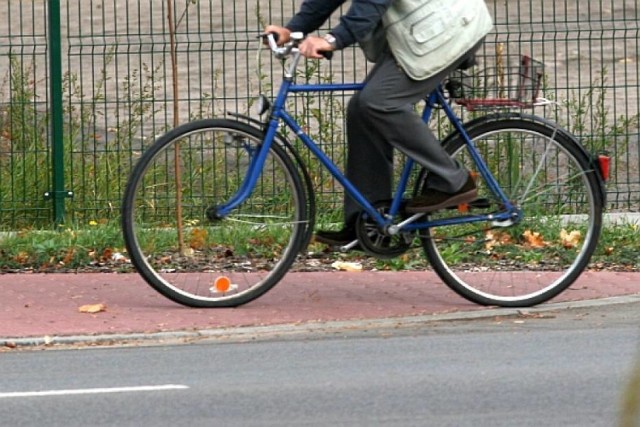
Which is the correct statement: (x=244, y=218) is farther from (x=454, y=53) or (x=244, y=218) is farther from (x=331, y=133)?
(x=331, y=133)

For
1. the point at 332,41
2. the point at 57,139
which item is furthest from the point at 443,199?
the point at 57,139

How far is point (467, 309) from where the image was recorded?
7.29 m

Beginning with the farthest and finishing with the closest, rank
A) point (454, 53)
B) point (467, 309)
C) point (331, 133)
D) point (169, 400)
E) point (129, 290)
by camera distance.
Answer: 1. point (331, 133)
2. point (129, 290)
3. point (467, 309)
4. point (454, 53)
5. point (169, 400)

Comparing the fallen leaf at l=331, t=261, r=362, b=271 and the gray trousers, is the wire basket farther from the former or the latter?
the fallen leaf at l=331, t=261, r=362, b=271

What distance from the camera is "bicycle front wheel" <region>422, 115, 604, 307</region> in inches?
282

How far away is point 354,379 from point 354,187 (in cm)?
157

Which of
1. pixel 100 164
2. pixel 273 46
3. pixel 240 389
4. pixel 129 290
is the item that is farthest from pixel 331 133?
pixel 240 389

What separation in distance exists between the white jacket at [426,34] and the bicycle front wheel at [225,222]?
736 mm

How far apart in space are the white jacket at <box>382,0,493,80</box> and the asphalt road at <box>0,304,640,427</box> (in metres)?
1.19

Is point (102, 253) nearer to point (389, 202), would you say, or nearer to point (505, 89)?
point (389, 202)

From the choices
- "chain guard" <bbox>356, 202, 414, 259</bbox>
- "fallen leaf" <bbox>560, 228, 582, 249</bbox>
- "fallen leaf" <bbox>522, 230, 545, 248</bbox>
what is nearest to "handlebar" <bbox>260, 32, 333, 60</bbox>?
"chain guard" <bbox>356, 202, 414, 259</bbox>

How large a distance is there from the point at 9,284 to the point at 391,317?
2.23 m

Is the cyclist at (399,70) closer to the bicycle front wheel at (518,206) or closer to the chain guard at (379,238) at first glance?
the chain guard at (379,238)

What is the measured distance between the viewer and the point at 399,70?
683 centimetres
